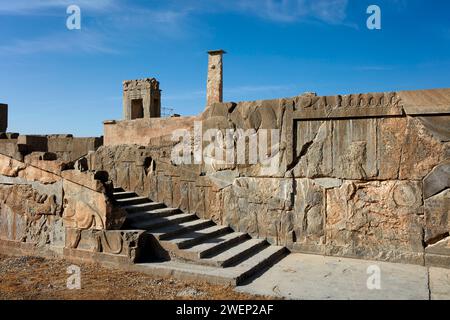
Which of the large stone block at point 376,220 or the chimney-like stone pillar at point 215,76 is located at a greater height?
the chimney-like stone pillar at point 215,76

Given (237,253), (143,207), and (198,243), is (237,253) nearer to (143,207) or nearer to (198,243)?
(198,243)

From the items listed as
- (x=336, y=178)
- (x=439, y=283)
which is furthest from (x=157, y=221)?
(x=439, y=283)

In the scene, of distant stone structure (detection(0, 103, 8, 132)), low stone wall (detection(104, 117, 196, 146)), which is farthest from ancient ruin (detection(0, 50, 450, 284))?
distant stone structure (detection(0, 103, 8, 132))

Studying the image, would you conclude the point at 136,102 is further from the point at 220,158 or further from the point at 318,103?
the point at 318,103

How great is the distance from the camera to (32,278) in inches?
216

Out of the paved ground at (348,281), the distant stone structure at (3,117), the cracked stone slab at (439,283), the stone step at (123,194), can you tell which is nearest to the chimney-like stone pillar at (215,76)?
the stone step at (123,194)

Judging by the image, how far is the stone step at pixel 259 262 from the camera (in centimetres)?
532

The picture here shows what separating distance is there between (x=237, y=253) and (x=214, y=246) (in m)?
0.39

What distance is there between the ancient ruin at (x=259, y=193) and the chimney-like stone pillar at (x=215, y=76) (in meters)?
6.14

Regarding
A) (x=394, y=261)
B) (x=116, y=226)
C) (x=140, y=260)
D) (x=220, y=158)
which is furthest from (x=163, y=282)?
(x=394, y=261)

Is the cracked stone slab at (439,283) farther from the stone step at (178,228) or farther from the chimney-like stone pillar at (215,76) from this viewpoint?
the chimney-like stone pillar at (215,76)

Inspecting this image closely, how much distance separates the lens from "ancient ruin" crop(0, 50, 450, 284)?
5.86 meters

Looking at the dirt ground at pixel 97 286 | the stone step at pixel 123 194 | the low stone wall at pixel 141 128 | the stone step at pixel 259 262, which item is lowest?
the dirt ground at pixel 97 286

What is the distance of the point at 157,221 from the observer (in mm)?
6770
